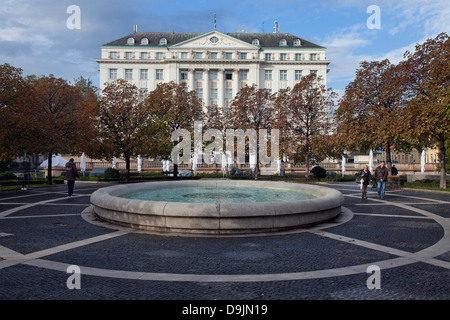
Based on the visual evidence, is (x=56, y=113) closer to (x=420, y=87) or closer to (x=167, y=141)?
(x=167, y=141)

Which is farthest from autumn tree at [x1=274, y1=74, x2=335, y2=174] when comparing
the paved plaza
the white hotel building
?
the white hotel building

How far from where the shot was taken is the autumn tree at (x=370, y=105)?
2586 cm

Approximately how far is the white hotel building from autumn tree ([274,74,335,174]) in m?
40.9

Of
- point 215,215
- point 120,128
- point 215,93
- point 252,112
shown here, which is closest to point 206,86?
point 215,93

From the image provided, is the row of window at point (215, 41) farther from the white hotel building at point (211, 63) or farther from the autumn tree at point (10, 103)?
the autumn tree at point (10, 103)

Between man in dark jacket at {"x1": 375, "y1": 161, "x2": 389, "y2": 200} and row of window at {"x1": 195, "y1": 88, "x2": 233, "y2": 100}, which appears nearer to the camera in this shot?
man in dark jacket at {"x1": 375, "y1": 161, "x2": 389, "y2": 200}

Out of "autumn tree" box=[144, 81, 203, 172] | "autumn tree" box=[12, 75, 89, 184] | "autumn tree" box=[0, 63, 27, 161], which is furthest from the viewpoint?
"autumn tree" box=[144, 81, 203, 172]

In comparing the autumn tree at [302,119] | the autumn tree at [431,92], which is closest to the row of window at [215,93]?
the autumn tree at [302,119]

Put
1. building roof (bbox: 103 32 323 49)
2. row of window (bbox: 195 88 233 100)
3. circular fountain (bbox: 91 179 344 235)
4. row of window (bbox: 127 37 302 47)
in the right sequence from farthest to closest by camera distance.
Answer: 1. building roof (bbox: 103 32 323 49)
2. row of window (bbox: 195 88 233 100)
3. row of window (bbox: 127 37 302 47)
4. circular fountain (bbox: 91 179 344 235)

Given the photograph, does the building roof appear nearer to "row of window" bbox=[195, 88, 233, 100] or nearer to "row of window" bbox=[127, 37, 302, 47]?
"row of window" bbox=[127, 37, 302, 47]

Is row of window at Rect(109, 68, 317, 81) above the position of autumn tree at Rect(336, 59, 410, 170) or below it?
above

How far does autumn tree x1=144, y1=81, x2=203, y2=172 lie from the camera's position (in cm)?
2838
